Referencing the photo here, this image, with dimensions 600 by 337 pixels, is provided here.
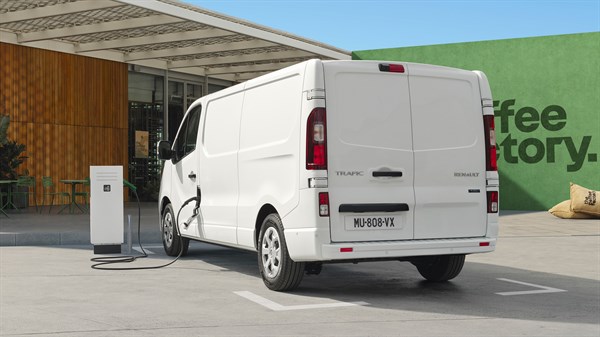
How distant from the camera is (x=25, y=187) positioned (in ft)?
67.1

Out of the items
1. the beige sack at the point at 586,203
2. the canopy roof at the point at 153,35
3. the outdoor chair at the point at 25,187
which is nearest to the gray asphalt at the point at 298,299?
the outdoor chair at the point at 25,187

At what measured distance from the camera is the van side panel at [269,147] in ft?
24.7

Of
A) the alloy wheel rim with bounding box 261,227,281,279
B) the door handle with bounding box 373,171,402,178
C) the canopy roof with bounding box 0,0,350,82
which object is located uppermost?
the canopy roof with bounding box 0,0,350,82

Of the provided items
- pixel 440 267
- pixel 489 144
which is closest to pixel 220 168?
pixel 440 267

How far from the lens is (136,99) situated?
25.5 metres

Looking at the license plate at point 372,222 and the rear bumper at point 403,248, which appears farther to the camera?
the license plate at point 372,222

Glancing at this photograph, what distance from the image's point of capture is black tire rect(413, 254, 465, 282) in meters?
8.53

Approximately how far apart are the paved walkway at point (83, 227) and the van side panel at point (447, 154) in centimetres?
724

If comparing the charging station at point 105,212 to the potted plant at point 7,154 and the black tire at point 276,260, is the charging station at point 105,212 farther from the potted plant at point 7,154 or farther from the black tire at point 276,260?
the potted plant at point 7,154

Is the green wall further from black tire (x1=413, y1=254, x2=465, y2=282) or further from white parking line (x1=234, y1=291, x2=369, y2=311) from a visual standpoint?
white parking line (x1=234, y1=291, x2=369, y2=311)

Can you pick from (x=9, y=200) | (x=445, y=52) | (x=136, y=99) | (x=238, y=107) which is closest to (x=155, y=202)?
(x=136, y=99)

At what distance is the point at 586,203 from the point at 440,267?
1229 cm

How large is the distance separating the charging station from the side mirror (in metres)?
1.03

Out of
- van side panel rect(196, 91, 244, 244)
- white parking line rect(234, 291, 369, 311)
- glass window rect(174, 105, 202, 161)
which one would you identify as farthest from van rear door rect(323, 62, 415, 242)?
glass window rect(174, 105, 202, 161)
